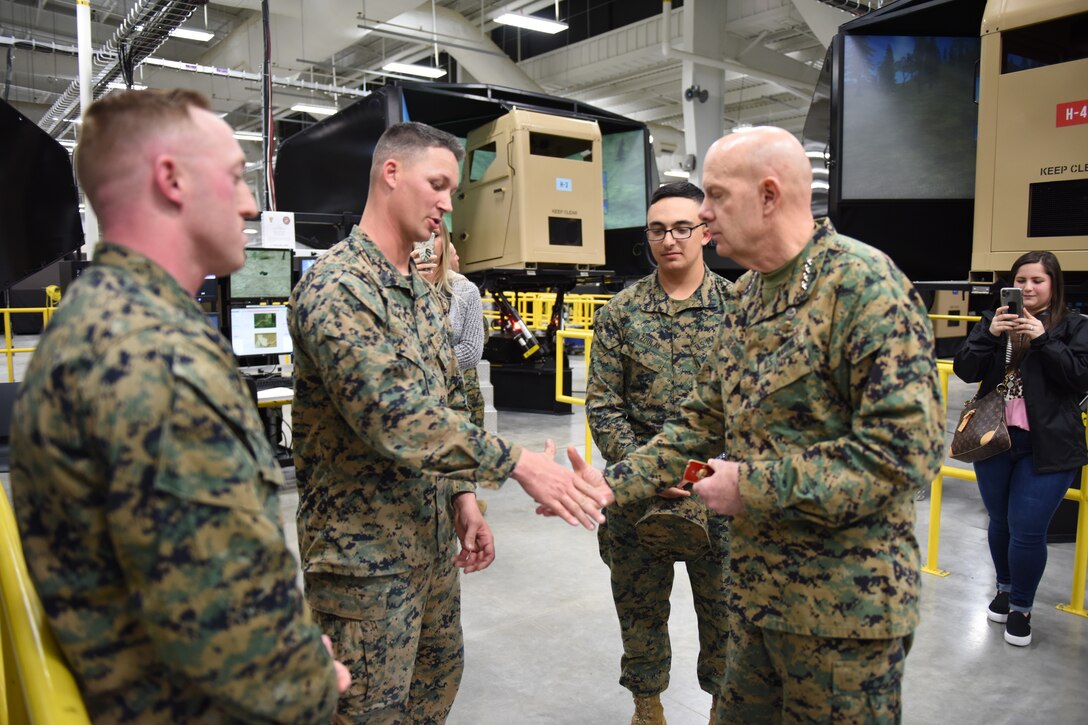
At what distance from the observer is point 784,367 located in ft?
5.11

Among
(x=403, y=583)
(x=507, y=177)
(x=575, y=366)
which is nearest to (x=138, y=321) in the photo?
(x=403, y=583)

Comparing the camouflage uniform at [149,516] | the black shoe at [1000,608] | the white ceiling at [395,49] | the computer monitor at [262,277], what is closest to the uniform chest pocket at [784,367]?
the camouflage uniform at [149,516]

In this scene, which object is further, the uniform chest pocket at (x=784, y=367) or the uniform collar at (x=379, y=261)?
the uniform collar at (x=379, y=261)

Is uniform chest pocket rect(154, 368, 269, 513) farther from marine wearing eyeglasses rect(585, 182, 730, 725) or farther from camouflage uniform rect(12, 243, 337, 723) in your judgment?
marine wearing eyeglasses rect(585, 182, 730, 725)

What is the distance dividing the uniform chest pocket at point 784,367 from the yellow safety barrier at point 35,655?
1.27 m

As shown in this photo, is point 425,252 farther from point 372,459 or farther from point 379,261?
point 372,459

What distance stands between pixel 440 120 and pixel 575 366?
7.06 metres

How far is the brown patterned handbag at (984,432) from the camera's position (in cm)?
319

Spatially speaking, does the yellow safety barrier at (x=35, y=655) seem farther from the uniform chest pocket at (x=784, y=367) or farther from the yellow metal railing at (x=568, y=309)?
the yellow metal railing at (x=568, y=309)

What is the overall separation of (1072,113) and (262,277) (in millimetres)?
4217

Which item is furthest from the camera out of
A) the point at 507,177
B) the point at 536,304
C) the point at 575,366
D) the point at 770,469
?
the point at 536,304

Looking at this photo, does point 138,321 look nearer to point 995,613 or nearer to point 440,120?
point 995,613

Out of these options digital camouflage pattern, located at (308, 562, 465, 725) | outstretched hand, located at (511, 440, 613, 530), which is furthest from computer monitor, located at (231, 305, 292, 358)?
outstretched hand, located at (511, 440, 613, 530)

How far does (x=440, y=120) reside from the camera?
5.55 meters
